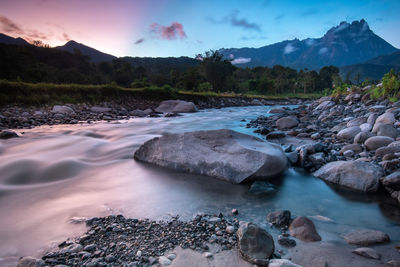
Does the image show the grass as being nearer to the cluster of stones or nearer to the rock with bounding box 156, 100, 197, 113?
the rock with bounding box 156, 100, 197, 113

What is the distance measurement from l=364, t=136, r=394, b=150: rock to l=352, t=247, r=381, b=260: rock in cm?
373

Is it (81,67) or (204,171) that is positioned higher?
(81,67)

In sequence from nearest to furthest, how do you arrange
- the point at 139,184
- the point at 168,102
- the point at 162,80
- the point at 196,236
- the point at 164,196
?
1. the point at 196,236
2. the point at 164,196
3. the point at 139,184
4. the point at 168,102
5. the point at 162,80

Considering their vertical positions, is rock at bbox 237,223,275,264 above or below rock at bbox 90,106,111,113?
below

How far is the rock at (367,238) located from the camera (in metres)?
2.08

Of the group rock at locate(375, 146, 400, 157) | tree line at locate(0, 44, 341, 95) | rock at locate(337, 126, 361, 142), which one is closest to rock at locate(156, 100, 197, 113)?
tree line at locate(0, 44, 341, 95)

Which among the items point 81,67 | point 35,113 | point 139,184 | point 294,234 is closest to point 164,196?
point 139,184

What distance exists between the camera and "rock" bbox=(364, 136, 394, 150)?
468 centimetres

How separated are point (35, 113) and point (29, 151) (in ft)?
22.5

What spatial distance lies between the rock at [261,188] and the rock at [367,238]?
120 cm

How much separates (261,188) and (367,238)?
4.63 feet

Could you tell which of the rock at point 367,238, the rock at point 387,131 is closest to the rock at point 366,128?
the rock at point 387,131

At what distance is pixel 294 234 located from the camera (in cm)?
221

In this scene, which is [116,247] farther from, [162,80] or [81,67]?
[81,67]
